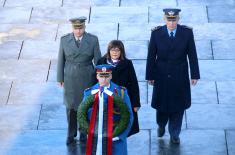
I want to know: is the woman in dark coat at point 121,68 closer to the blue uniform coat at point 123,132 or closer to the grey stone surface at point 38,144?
the blue uniform coat at point 123,132

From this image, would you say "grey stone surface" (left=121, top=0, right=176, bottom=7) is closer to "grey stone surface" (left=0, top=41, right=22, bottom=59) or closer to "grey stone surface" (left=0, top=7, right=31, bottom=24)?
"grey stone surface" (left=0, top=7, right=31, bottom=24)

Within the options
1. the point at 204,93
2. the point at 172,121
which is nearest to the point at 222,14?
the point at 204,93

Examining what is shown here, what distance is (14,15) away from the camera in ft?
47.4

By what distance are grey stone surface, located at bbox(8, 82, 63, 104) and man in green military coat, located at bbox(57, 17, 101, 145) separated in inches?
59.8

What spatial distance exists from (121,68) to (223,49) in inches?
167

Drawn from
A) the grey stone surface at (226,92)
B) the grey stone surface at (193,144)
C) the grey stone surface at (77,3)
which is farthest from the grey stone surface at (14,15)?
the grey stone surface at (193,144)

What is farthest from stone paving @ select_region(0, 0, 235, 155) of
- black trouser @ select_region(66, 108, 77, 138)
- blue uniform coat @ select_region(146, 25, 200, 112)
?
blue uniform coat @ select_region(146, 25, 200, 112)

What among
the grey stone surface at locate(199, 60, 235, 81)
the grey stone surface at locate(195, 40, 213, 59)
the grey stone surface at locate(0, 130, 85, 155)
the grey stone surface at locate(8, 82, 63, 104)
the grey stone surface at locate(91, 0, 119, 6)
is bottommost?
the grey stone surface at locate(0, 130, 85, 155)

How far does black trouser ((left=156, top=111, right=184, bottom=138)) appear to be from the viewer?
10031mm

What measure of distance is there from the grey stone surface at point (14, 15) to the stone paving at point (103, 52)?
0.7 inches

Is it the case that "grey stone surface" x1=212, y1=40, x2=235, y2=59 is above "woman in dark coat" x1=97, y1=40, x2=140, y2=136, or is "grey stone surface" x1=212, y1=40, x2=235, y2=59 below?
below

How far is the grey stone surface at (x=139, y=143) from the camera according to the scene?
10.0 m

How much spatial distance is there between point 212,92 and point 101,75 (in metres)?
3.53

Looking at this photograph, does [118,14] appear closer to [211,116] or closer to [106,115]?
[211,116]
